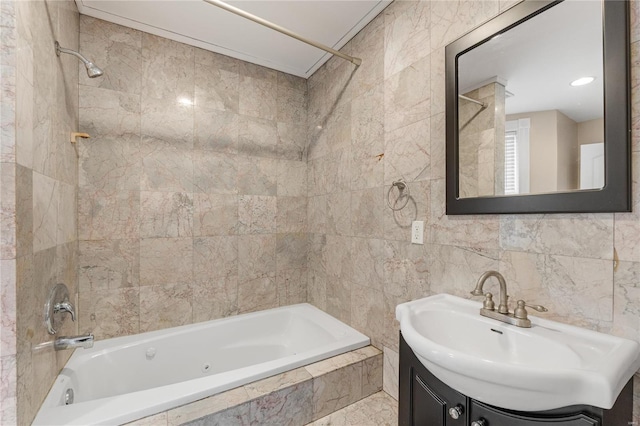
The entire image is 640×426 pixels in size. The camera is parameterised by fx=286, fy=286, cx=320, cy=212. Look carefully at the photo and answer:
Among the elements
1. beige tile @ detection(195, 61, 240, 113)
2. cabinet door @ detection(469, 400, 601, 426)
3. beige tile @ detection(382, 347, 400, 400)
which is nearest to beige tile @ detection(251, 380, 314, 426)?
beige tile @ detection(382, 347, 400, 400)

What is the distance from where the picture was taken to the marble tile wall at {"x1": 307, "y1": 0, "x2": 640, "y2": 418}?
93 centimetres

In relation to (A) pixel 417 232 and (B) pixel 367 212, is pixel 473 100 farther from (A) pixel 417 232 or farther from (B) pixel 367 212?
(B) pixel 367 212

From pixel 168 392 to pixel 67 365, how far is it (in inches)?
29.4

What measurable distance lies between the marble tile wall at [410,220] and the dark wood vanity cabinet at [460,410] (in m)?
0.26

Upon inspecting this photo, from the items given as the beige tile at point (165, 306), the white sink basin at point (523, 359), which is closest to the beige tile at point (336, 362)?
the white sink basin at point (523, 359)

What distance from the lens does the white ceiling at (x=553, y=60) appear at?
3.07ft

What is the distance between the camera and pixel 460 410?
3.01 feet

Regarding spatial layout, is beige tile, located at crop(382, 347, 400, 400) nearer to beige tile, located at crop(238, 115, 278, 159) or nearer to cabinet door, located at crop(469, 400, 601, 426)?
cabinet door, located at crop(469, 400, 601, 426)

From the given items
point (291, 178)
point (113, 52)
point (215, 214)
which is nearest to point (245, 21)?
point (113, 52)

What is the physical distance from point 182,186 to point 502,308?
2055mm

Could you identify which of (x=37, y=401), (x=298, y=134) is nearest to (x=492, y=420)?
(x=37, y=401)

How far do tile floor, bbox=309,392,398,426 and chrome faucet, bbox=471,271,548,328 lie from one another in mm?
902

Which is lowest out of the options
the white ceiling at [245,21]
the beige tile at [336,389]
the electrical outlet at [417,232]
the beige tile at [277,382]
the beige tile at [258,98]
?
the beige tile at [336,389]

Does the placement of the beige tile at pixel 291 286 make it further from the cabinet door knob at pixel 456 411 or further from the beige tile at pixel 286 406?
the cabinet door knob at pixel 456 411
